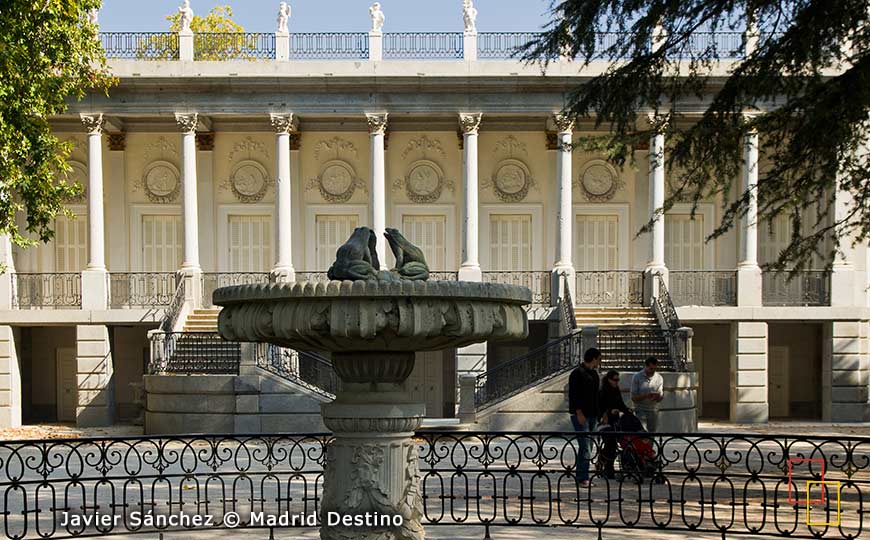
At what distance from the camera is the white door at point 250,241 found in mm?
30031

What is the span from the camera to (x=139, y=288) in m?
29.0

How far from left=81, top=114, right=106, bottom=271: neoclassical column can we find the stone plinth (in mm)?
20012

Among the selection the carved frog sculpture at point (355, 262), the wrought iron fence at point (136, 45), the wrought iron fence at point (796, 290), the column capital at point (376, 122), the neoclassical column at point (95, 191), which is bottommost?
the wrought iron fence at point (796, 290)

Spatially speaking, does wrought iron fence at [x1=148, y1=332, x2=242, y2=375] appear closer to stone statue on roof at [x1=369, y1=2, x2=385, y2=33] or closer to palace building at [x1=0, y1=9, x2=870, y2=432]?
palace building at [x1=0, y1=9, x2=870, y2=432]

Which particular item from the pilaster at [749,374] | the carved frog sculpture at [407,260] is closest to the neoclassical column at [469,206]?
the pilaster at [749,374]

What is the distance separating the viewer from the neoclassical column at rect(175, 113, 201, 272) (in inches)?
1072

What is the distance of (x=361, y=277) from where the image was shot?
820 centimetres

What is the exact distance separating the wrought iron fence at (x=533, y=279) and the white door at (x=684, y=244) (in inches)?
131

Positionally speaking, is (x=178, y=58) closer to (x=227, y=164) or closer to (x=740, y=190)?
(x=227, y=164)

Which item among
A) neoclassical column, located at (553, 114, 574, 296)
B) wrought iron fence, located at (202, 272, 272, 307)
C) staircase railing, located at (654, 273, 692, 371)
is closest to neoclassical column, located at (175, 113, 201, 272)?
wrought iron fence, located at (202, 272, 272, 307)

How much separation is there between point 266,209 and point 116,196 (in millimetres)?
3814

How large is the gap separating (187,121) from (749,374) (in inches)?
566

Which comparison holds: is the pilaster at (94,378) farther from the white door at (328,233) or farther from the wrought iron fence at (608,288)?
the wrought iron fence at (608,288)

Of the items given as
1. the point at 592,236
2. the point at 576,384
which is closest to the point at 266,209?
the point at 592,236
